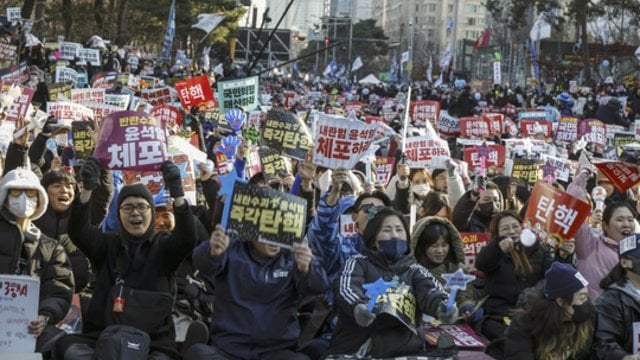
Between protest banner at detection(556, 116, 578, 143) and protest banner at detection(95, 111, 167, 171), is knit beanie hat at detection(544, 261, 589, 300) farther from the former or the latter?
protest banner at detection(556, 116, 578, 143)

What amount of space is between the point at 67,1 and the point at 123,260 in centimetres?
3719

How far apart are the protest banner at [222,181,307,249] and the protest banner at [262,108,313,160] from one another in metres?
4.47

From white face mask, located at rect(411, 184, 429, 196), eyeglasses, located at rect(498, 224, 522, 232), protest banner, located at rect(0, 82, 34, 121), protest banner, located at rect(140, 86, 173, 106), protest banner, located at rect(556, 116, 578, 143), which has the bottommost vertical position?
protest banner, located at rect(556, 116, 578, 143)

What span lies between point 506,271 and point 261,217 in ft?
7.13

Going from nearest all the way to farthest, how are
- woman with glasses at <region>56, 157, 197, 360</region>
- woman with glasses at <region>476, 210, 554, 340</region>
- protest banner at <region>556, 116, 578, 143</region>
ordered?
woman with glasses at <region>56, 157, 197, 360</region>
woman with glasses at <region>476, 210, 554, 340</region>
protest banner at <region>556, 116, 578, 143</region>

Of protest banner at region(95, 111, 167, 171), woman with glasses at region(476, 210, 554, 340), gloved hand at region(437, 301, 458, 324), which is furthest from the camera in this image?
woman with glasses at region(476, 210, 554, 340)

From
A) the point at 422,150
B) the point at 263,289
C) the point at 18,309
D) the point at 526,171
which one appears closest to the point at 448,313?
the point at 263,289

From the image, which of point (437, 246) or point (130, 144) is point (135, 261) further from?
point (437, 246)

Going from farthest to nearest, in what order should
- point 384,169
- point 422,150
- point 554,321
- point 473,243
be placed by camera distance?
point 384,169 → point 422,150 → point 473,243 → point 554,321

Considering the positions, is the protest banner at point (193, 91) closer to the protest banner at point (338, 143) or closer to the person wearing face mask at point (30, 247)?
the protest banner at point (338, 143)

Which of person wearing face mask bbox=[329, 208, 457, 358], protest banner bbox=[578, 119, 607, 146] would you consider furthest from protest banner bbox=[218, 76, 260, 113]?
person wearing face mask bbox=[329, 208, 457, 358]

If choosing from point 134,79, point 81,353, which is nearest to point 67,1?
point 134,79

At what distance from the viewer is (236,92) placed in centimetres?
1520

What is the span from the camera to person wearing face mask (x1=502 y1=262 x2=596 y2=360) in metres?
6.18
